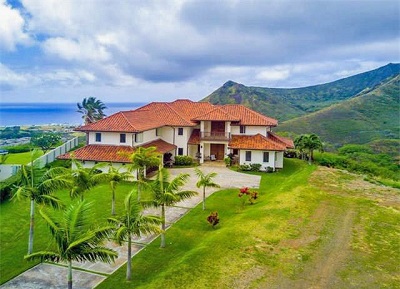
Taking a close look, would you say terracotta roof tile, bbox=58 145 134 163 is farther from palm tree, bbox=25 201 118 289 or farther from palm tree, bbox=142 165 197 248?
palm tree, bbox=25 201 118 289

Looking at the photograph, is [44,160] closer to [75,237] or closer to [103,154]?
[103,154]

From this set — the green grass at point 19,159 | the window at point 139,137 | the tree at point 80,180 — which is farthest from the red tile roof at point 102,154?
the tree at point 80,180

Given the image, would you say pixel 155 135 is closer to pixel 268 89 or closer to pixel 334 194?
pixel 334 194

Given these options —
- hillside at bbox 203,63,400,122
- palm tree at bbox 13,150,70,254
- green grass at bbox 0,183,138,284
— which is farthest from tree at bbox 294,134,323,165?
hillside at bbox 203,63,400,122

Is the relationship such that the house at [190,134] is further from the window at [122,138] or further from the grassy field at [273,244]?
the grassy field at [273,244]

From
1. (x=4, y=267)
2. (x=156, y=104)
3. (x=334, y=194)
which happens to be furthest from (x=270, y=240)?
(x=156, y=104)

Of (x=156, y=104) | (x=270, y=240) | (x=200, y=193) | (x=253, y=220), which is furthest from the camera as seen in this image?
(x=156, y=104)

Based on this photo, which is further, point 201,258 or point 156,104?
point 156,104
